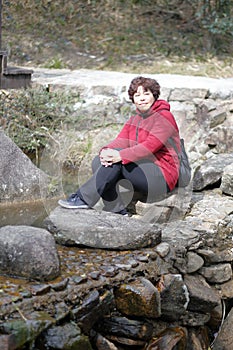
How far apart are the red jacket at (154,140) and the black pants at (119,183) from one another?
Result: 0.06 meters

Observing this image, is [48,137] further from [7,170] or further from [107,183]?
[107,183]

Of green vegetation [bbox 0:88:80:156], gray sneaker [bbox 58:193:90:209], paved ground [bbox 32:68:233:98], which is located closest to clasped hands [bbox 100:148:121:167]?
gray sneaker [bbox 58:193:90:209]

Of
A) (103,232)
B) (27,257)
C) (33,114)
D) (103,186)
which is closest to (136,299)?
(103,232)

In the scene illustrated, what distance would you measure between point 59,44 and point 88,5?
160 centimetres

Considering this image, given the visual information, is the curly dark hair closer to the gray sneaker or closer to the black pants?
the black pants

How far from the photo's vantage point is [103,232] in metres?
4.13

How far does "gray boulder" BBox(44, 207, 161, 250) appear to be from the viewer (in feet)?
13.6

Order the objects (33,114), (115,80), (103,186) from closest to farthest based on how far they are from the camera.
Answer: (103,186) → (33,114) → (115,80)

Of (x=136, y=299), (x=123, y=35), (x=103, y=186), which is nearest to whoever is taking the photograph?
(x=136, y=299)

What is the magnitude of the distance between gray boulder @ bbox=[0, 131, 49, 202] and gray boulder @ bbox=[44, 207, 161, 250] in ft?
4.35

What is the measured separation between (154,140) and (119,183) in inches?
16.5

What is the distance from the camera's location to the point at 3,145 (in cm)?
566

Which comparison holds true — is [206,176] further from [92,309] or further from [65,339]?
[65,339]

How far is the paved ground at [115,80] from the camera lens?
737 centimetres
